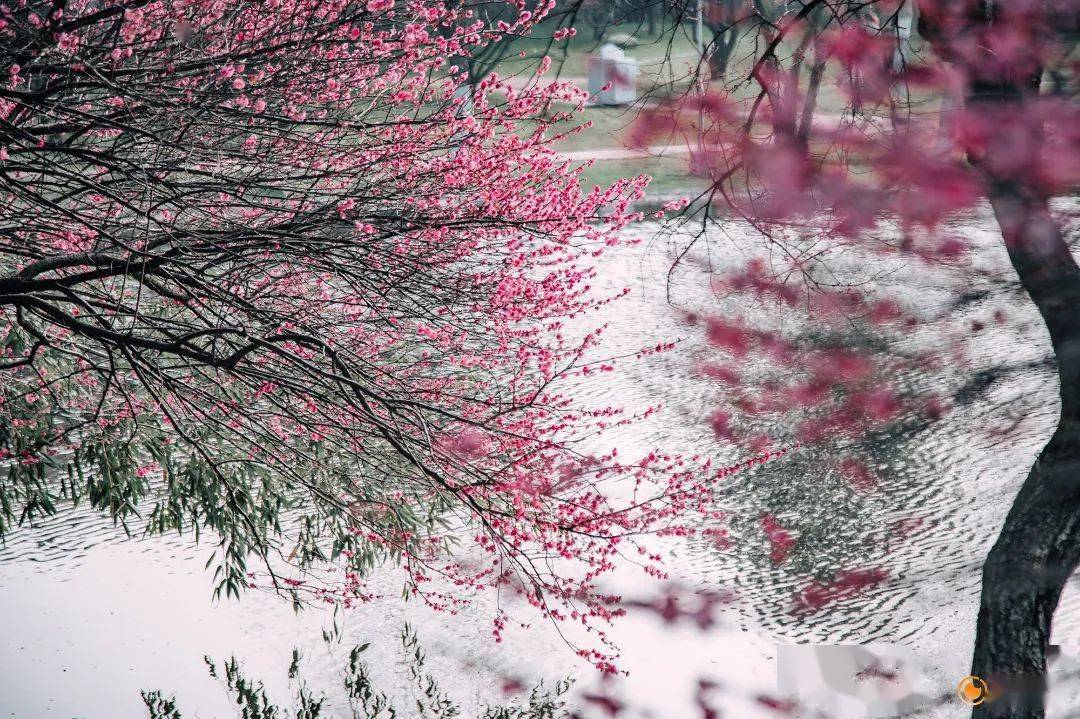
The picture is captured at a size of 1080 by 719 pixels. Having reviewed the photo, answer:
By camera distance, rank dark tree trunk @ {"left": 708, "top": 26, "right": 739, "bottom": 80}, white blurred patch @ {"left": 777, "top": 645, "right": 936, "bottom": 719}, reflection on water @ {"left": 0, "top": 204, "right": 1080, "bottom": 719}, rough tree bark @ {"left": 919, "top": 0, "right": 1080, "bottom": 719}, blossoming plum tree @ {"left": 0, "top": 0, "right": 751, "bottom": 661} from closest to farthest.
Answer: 1. blossoming plum tree @ {"left": 0, "top": 0, "right": 751, "bottom": 661}
2. dark tree trunk @ {"left": 708, "top": 26, "right": 739, "bottom": 80}
3. rough tree bark @ {"left": 919, "top": 0, "right": 1080, "bottom": 719}
4. white blurred patch @ {"left": 777, "top": 645, "right": 936, "bottom": 719}
5. reflection on water @ {"left": 0, "top": 204, "right": 1080, "bottom": 719}

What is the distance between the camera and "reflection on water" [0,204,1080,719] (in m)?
6.54

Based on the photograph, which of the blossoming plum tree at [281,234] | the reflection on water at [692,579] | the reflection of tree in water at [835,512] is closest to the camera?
the blossoming plum tree at [281,234]

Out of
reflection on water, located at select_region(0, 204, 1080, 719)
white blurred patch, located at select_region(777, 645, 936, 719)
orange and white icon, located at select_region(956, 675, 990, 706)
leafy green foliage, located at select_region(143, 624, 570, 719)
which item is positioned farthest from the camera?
reflection on water, located at select_region(0, 204, 1080, 719)

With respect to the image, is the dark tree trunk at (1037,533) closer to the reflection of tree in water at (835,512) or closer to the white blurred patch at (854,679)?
the white blurred patch at (854,679)

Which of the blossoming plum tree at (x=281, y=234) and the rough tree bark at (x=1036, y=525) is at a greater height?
the blossoming plum tree at (x=281, y=234)

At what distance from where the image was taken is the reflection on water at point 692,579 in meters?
6.54

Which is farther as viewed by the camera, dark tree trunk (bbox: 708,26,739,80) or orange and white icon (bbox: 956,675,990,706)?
orange and white icon (bbox: 956,675,990,706)

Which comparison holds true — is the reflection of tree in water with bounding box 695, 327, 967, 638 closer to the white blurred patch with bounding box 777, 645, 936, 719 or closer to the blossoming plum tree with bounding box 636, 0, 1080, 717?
the white blurred patch with bounding box 777, 645, 936, 719

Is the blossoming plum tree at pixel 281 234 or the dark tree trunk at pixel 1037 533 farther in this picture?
the dark tree trunk at pixel 1037 533

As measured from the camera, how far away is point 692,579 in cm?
743

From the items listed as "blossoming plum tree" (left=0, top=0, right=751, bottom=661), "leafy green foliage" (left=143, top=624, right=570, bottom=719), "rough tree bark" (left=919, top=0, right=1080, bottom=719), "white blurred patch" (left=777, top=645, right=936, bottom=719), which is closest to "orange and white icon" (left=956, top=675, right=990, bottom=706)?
"rough tree bark" (left=919, top=0, right=1080, bottom=719)

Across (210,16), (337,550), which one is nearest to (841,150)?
(210,16)

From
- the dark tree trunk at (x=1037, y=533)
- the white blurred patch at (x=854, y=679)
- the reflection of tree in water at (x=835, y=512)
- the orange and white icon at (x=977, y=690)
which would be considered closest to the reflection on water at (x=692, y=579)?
the reflection of tree in water at (x=835, y=512)

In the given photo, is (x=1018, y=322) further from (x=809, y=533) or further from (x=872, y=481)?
(x=809, y=533)
